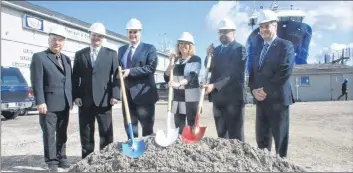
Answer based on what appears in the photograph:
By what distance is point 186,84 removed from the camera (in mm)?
4961

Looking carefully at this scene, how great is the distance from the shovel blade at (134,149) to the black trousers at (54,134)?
3.88 feet

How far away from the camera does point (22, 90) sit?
12852 mm

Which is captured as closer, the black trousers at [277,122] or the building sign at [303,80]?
the black trousers at [277,122]

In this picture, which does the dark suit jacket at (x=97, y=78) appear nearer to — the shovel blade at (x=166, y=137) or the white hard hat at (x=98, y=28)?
the white hard hat at (x=98, y=28)

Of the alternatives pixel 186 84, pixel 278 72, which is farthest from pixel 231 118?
pixel 278 72

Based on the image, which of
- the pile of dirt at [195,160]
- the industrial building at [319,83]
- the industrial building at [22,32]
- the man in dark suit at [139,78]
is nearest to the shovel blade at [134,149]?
the pile of dirt at [195,160]

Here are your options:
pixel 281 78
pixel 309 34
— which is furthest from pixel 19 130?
pixel 309 34

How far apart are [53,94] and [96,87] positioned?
59 centimetres

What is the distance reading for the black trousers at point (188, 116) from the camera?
4973mm

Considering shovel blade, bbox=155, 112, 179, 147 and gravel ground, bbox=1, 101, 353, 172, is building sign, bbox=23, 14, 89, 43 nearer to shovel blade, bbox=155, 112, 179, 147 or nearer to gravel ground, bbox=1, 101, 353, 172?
gravel ground, bbox=1, 101, 353, 172

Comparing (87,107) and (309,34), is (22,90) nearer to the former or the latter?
(87,107)

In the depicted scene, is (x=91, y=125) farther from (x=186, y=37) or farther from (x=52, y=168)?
(x=186, y=37)

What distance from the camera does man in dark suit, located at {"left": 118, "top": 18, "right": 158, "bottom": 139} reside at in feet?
16.8

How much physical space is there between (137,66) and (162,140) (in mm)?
1250
